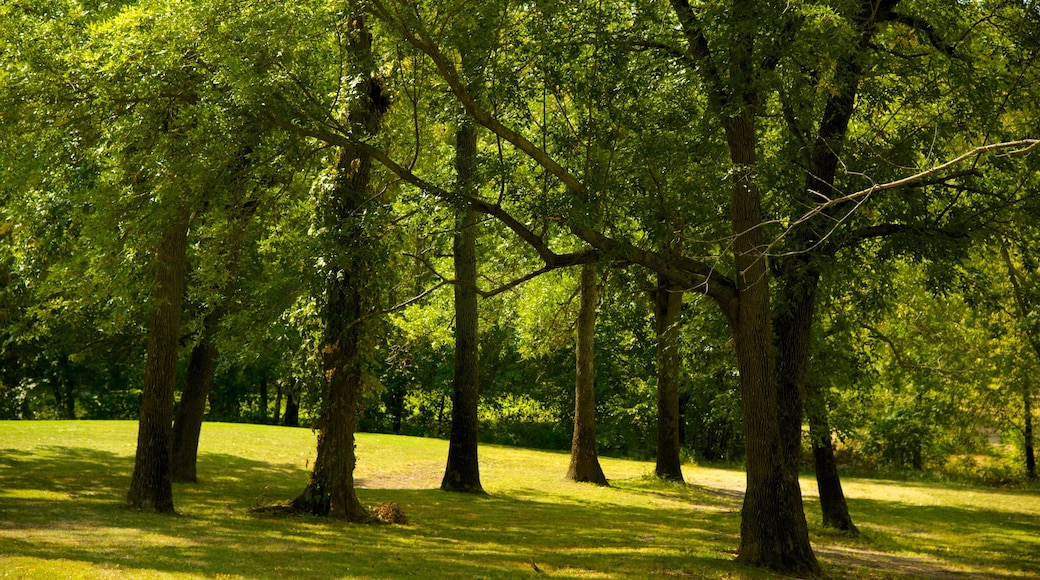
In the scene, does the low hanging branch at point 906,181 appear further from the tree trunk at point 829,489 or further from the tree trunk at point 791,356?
the tree trunk at point 829,489

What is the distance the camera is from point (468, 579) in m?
10.3

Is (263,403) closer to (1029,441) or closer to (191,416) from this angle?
(191,416)

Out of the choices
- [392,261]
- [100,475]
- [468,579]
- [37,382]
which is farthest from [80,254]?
[37,382]

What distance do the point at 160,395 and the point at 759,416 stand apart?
852 cm

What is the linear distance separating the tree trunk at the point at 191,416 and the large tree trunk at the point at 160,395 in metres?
4.42

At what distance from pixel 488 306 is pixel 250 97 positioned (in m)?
13.3

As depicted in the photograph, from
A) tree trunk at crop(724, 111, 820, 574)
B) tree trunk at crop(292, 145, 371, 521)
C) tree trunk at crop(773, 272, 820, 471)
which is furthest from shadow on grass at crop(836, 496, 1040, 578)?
tree trunk at crop(292, 145, 371, 521)

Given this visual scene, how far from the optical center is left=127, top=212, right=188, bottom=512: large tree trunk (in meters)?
14.1

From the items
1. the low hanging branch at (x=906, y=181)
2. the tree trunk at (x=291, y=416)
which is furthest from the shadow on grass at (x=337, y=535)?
the tree trunk at (x=291, y=416)

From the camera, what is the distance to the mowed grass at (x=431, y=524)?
421 inches

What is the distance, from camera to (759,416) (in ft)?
40.4

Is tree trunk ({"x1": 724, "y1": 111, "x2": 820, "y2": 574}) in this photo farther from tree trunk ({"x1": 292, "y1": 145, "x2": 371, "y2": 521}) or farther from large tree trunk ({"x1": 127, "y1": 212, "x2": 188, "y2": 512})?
large tree trunk ({"x1": 127, "y1": 212, "x2": 188, "y2": 512})

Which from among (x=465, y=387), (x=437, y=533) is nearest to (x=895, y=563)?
(x=437, y=533)

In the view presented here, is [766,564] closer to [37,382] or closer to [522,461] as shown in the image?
[522,461]
